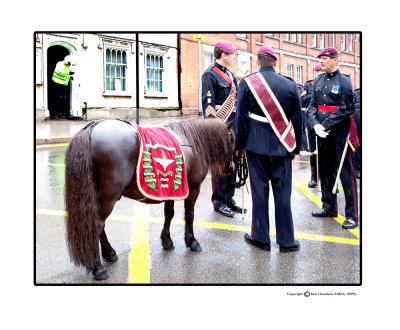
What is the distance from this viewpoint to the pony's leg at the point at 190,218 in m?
4.15

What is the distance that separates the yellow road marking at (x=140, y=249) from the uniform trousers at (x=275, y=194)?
1.17 m

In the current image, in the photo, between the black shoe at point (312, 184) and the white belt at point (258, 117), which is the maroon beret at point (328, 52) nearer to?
the white belt at point (258, 117)

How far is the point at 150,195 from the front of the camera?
368 cm

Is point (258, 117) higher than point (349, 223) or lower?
higher

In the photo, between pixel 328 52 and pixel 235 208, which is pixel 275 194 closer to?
pixel 235 208

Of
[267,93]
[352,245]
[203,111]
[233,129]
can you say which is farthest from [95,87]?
[352,245]

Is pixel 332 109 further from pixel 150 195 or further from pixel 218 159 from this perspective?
pixel 150 195

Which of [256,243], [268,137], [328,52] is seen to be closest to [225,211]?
[256,243]

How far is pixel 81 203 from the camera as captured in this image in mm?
3305

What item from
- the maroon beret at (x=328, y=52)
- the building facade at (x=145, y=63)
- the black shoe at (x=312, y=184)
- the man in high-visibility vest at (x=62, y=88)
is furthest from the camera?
the black shoe at (x=312, y=184)

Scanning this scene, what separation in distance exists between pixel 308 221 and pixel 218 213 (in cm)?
118

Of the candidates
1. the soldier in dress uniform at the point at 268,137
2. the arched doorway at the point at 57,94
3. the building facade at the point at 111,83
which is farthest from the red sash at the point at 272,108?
the arched doorway at the point at 57,94

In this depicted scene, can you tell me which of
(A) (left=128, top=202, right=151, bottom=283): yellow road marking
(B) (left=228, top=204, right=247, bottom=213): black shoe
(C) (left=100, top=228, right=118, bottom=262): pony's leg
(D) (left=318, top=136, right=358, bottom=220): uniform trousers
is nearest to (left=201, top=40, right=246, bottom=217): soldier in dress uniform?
(B) (left=228, top=204, right=247, bottom=213): black shoe

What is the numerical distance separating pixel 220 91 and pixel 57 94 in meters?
2.23
